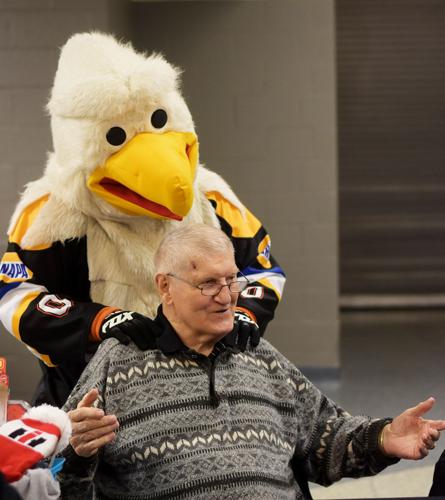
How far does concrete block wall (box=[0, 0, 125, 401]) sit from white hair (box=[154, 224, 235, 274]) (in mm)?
2621

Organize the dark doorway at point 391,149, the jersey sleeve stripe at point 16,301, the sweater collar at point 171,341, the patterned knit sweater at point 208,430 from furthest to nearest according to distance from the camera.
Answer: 1. the dark doorway at point 391,149
2. the jersey sleeve stripe at point 16,301
3. the sweater collar at point 171,341
4. the patterned knit sweater at point 208,430

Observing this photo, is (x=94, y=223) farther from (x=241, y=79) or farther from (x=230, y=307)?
(x=241, y=79)

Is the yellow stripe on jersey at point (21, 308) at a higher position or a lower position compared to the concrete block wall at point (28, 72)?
lower

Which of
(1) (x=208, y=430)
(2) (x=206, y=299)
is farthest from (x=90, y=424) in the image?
(2) (x=206, y=299)

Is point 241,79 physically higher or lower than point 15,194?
higher

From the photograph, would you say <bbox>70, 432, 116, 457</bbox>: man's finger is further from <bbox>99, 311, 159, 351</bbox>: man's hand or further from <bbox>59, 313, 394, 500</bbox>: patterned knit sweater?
<bbox>99, 311, 159, 351</bbox>: man's hand

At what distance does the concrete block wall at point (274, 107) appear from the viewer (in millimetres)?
5875

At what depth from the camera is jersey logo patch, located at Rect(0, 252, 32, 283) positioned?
2961 mm

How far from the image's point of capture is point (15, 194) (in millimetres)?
5145

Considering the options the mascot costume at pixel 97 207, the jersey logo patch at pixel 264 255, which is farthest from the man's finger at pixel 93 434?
the jersey logo patch at pixel 264 255

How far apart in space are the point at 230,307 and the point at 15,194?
9.59 feet

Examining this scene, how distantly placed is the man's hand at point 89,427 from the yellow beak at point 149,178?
781mm

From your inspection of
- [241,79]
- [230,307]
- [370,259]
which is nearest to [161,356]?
[230,307]

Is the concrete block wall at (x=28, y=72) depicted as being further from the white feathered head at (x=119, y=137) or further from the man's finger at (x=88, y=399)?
the man's finger at (x=88, y=399)
